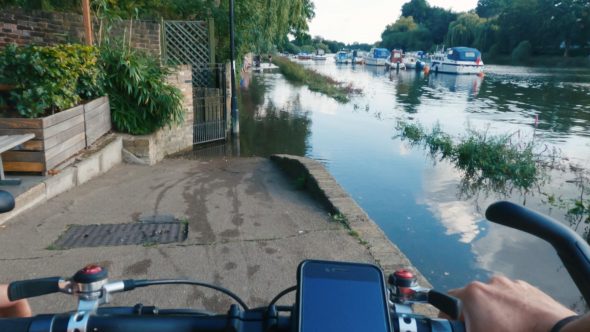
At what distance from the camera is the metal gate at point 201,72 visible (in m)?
9.95

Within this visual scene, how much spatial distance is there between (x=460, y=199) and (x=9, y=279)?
6354 millimetres

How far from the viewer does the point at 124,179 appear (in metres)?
6.12

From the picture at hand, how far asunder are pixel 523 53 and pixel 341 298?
76.6 m

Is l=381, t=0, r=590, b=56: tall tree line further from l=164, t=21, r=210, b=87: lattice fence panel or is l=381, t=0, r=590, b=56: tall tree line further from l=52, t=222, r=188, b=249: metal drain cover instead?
l=52, t=222, r=188, b=249: metal drain cover

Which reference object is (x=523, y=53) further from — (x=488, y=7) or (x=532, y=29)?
(x=488, y=7)

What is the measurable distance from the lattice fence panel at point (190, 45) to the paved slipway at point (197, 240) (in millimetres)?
4728

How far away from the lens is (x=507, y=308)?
0.98 metres

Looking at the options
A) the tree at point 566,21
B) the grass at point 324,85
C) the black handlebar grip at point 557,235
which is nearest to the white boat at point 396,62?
the grass at point 324,85

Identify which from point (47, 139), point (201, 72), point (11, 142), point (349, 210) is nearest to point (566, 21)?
point (201, 72)

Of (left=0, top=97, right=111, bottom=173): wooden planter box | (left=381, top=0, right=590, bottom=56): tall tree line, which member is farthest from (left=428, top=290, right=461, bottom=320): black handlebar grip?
(left=381, top=0, right=590, bottom=56): tall tree line

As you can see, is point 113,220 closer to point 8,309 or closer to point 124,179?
point 124,179

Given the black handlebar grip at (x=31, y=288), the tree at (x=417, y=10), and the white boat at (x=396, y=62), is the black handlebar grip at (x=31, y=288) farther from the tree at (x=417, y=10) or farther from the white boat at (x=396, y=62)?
the tree at (x=417, y=10)

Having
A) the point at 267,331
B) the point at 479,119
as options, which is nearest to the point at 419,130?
the point at 479,119

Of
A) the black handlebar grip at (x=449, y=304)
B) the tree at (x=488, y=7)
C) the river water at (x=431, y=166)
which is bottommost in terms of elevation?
the river water at (x=431, y=166)
